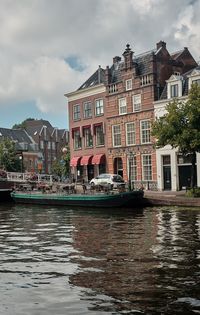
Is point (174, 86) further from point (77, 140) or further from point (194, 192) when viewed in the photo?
point (77, 140)

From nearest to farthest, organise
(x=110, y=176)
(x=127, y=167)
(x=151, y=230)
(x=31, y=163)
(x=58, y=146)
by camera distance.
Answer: (x=151, y=230) → (x=110, y=176) → (x=127, y=167) → (x=31, y=163) → (x=58, y=146)

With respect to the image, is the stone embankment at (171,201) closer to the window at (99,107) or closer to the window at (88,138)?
the window at (99,107)

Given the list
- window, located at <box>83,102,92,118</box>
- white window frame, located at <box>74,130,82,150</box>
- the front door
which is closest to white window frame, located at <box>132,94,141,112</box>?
the front door

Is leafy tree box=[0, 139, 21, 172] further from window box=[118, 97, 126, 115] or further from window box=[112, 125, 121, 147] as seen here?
window box=[118, 97, 126, 115]

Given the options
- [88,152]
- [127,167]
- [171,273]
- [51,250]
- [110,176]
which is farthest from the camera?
[88,152]

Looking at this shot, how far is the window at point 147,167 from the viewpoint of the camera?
161ft

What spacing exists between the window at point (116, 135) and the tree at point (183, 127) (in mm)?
15334

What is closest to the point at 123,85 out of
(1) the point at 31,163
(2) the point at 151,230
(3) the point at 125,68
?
(3) the point at 125,68

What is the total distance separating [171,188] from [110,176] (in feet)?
21.6

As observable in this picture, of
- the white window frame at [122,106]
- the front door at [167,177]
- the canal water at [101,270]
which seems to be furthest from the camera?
the white window frame at [122,106]

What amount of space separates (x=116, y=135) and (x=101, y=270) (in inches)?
1612

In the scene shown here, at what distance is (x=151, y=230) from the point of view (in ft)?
73.3

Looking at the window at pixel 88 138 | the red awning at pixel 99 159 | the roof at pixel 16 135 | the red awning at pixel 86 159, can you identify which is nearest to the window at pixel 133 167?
the red awning at pixel 99 159

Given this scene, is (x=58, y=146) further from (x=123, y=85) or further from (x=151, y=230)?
(x=151, y=230)
